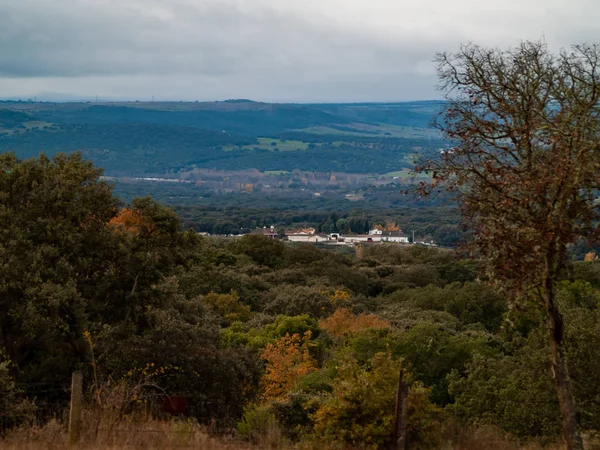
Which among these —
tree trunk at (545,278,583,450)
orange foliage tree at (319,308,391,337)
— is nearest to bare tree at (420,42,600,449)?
tree trunk at (545,278,583,450)

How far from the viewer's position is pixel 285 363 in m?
19.8

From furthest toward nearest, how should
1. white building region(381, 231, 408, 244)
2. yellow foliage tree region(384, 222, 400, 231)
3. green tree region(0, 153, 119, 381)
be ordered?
1. yellow foliage tree region(384, 222, 400, 231)
2. white building region(381, 231, 408, 244)
3. green tree region(0, 153, 119, 381)

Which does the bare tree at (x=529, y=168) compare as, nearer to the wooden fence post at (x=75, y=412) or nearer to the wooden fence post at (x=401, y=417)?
the wooden fence post at (x=401, y=417)

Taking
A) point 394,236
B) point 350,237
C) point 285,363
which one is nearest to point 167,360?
point 285,363

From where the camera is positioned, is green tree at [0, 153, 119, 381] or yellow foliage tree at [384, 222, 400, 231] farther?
yellow foliage tree at [384, 222, 400, 231]

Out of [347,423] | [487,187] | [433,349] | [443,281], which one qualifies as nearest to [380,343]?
[433,349]

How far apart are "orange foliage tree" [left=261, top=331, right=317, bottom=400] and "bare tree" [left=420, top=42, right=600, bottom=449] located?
29.7ft

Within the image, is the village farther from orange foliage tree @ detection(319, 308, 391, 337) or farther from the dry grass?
the dry grass

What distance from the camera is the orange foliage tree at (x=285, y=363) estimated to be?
1830cm

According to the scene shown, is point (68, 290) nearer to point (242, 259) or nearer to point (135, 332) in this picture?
point (135, 332)

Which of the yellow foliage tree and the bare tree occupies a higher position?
the bare tree

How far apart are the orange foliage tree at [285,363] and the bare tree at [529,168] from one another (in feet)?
29.7

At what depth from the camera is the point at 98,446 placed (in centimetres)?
849

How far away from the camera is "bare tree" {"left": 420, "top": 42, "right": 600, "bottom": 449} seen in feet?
25.9
